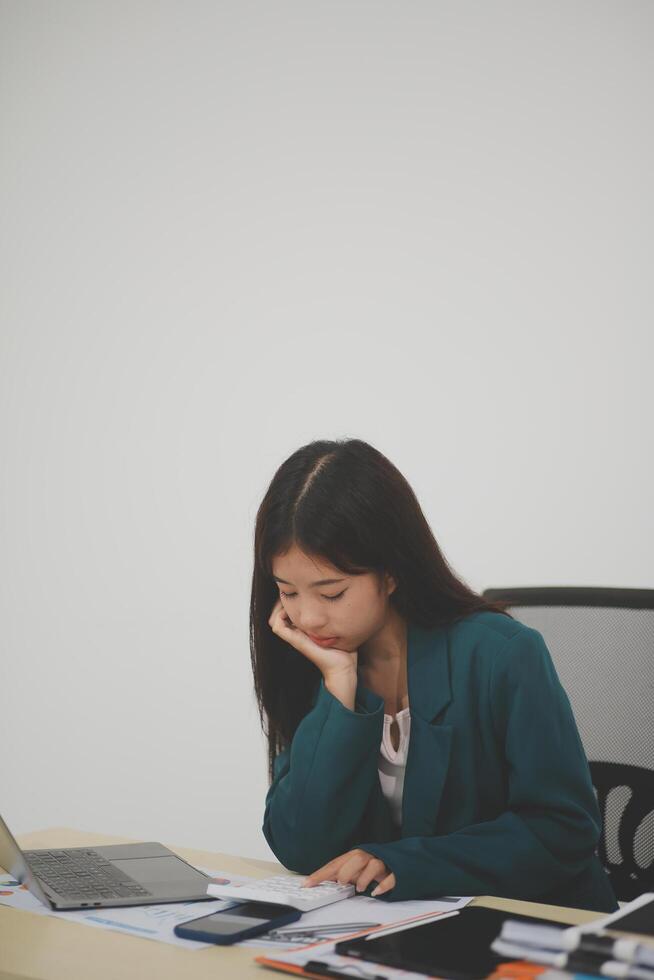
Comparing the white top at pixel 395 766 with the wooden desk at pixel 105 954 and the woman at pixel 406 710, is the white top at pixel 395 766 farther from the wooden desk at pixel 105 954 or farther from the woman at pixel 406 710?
the wooden desk at pixel 105 954

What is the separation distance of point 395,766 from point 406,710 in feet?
0.27

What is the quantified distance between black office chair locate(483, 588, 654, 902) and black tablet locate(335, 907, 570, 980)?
0.52m

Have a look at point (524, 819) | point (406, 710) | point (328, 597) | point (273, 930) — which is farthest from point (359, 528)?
point (273, 930)

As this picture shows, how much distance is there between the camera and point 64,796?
2.94 m

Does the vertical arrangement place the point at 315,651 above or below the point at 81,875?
above

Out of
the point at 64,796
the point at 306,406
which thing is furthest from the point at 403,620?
the point at 64,796

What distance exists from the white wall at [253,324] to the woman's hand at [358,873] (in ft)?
4.53

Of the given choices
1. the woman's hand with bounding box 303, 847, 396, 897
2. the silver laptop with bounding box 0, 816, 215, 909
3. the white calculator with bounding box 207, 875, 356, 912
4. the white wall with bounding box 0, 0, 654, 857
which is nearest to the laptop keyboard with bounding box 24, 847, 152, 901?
the silver laptop with bounding box 0, 816, 215, 909

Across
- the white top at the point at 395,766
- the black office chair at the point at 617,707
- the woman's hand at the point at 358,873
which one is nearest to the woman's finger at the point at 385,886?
the woman's hand at the point at 358,873

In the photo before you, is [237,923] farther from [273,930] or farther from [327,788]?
[327,788]

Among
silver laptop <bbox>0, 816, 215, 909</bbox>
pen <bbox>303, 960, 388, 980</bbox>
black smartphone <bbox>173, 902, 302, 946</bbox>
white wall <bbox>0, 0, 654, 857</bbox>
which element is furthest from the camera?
white wall <bbox>0, 0, 654, 857</bbox>

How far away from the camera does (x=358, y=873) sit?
1.19 m

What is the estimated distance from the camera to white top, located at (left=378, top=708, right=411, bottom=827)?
1.43 meters

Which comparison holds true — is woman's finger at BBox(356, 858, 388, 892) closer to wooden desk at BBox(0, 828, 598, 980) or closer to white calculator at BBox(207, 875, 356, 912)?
white calculator at BBox(207, 875, 356, 912)
